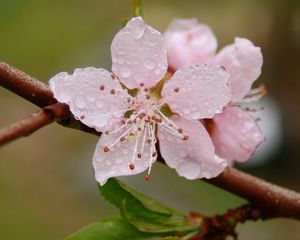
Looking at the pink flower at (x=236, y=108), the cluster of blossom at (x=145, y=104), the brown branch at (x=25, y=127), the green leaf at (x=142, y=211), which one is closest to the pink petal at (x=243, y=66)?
the pink flower at (x=236, y=108)

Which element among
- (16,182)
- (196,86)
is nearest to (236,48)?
(196,86)

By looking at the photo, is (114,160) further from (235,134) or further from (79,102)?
(235,134)

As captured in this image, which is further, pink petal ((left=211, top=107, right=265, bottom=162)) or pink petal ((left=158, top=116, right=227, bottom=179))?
pink petal ((left=211, top=107, right=265, bottom=162))

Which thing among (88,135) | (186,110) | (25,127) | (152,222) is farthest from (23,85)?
(88,135)

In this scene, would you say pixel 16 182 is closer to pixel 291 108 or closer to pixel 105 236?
pixel 291 108

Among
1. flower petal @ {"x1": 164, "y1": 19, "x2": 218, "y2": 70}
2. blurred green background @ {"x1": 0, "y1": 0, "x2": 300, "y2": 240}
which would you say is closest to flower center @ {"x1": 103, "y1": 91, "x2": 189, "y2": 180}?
flower petal @ {"x1": 164, "y1": 19, "x2": 218, "y2": 70}

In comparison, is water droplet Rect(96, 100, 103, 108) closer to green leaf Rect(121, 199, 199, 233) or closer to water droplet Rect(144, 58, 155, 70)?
water droplet Rect(144, 58, 155, 70)
